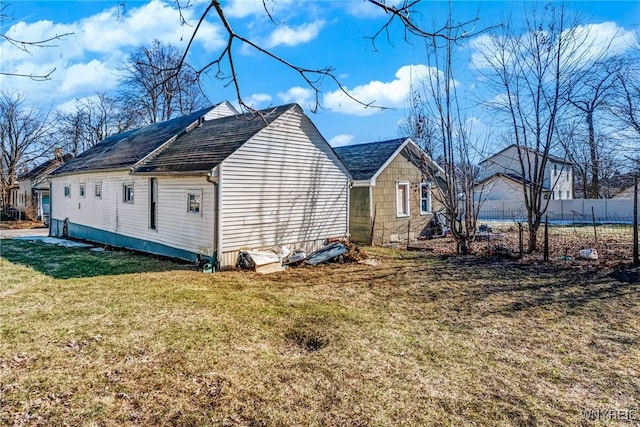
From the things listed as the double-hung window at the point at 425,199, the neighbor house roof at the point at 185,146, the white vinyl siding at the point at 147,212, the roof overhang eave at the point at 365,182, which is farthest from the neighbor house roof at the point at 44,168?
the double-hung window at the point at 425,199

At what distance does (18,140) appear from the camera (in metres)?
30.6

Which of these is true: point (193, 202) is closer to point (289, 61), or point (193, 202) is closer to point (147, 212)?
point (147, 212)

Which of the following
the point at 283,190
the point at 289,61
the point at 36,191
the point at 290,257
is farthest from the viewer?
the point at 36,191

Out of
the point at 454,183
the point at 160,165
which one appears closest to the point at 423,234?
the point at 454,183

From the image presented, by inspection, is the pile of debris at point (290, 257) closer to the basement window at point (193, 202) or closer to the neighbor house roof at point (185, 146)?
the basement window at point (193, 202)

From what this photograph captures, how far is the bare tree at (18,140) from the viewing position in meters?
29.6

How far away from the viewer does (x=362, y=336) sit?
496 centimetres

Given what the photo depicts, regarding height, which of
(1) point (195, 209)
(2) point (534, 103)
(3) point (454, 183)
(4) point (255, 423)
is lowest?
(4) point (255, 423)

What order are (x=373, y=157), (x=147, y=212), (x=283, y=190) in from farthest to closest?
(x=373, y=157) < (x=147, y=212) < (x=283, y=190)

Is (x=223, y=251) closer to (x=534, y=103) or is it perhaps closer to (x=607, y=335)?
(x=607, y=335)

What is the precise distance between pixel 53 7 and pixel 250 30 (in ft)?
5.81

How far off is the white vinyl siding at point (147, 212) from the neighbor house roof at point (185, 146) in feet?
1.27

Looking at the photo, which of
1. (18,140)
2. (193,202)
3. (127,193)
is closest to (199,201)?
(193,202)

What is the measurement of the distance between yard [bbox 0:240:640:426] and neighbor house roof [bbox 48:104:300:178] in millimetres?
3348
